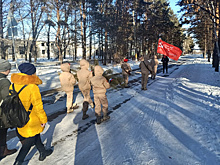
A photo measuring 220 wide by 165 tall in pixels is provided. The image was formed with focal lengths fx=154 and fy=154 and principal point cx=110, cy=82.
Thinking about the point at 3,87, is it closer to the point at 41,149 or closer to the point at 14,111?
the point at 14,111

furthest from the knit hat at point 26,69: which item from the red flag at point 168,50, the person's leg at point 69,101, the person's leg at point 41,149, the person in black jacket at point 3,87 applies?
the red flag at point 168,50

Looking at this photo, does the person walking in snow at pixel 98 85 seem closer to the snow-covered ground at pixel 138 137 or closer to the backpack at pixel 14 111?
the snow-covered ground at pixel 138 137

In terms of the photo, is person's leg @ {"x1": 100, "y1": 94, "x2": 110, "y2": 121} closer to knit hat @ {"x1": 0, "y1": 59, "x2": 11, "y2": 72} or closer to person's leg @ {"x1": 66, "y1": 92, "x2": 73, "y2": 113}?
person's leg @ {"x1": 66, "y1": 92, "x2": 73, "y2": 113}

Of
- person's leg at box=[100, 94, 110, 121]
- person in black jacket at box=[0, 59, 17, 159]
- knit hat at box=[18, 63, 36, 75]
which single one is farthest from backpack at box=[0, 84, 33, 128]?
person's leg at box=[100, 94, 110, 121]

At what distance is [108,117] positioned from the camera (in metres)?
4.75

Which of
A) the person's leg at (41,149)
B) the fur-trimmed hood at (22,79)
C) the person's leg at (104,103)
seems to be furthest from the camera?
the person's leg at (104,103)

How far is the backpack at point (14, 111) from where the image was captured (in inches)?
91.7

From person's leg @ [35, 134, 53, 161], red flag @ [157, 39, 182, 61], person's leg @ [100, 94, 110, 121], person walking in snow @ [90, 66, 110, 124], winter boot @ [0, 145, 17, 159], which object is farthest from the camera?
red flag @ [157, 39, 182, 61]

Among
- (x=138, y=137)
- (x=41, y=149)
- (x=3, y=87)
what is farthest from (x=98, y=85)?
(x=3, y=87)

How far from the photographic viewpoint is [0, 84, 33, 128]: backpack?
2330 millimetres

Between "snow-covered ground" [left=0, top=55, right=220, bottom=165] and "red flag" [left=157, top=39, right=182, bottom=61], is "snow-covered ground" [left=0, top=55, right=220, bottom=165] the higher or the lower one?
the lower one

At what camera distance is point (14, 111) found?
92.5 inches

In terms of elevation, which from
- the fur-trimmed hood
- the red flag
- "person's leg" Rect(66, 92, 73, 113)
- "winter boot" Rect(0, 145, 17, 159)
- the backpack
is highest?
the red flag

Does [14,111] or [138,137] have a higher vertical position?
[14,111]
